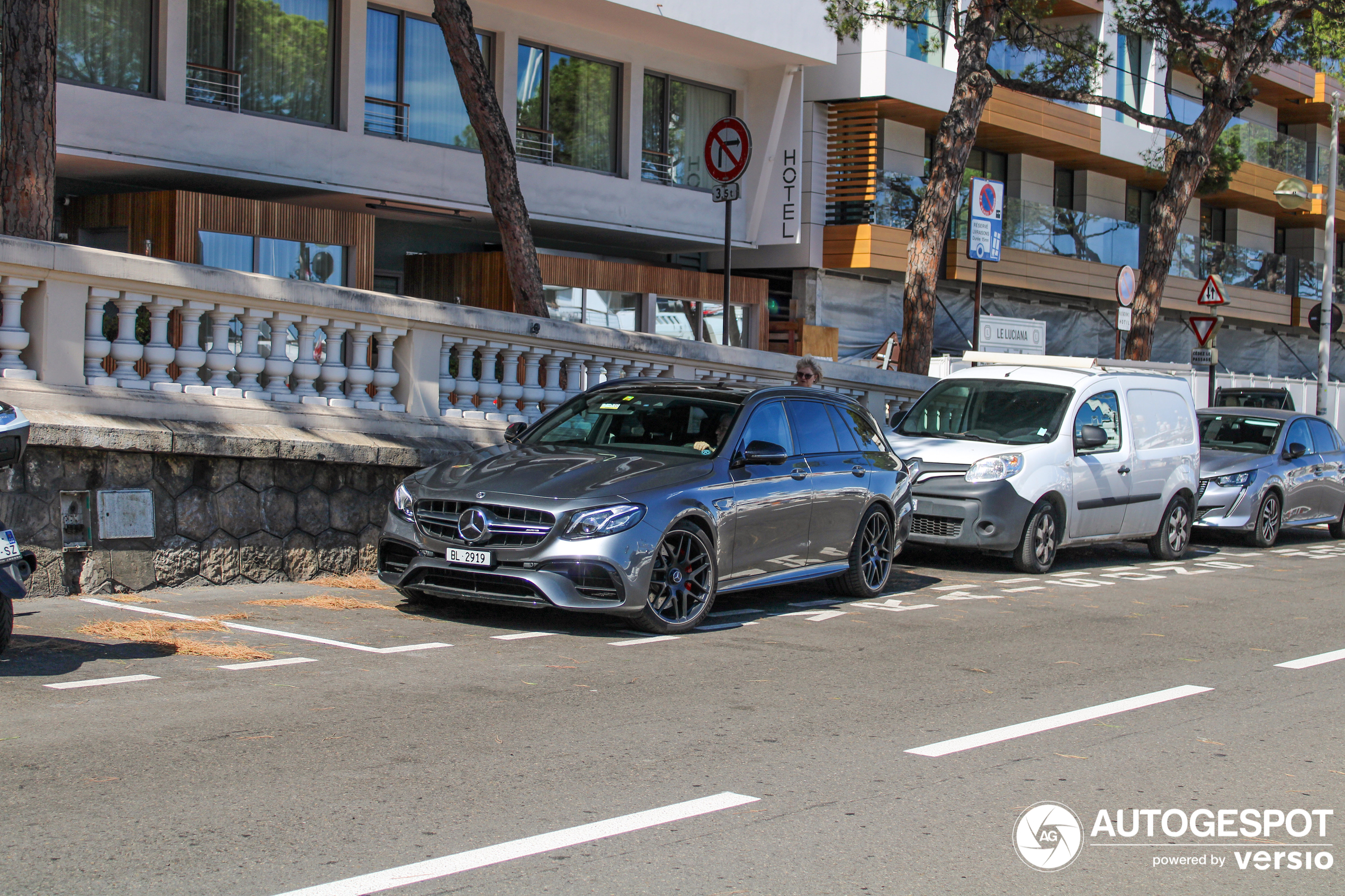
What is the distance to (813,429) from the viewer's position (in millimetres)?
10586

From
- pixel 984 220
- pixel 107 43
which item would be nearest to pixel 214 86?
pixel 107 43

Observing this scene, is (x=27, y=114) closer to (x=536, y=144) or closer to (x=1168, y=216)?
(x=536, y=144)

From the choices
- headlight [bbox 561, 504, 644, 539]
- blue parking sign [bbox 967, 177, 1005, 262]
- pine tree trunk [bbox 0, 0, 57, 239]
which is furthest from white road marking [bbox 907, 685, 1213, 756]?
blue parking sign [bbox 967, 177, 1005, 262]

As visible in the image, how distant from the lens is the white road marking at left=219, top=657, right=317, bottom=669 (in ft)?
23.6

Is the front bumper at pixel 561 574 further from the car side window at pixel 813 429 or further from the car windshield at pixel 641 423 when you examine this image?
the car side window at pixel 813 429

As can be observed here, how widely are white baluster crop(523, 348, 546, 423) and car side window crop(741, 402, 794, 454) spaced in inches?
123

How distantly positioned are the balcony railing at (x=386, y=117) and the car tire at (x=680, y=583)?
13.3 metres

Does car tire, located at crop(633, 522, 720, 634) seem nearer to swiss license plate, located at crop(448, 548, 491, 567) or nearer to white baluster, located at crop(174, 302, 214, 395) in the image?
swiss license plate, located at crop(448, 548, 491, 567)

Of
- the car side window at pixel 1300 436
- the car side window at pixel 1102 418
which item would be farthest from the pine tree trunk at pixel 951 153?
the car side window at pixel 1300 436

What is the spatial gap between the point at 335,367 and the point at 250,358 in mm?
773

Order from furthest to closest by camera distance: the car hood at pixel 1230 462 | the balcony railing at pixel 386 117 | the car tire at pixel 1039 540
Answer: the balcony railing at pixel 386 117
the car hood at pixel 1230 462
the car tire at pixel 1039 540

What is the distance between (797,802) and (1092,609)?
20.7ft

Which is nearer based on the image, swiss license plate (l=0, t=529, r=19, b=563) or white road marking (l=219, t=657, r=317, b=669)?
swiss license plate (l=0, t=529, r=19, b=563)

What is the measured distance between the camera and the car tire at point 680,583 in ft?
28.3
